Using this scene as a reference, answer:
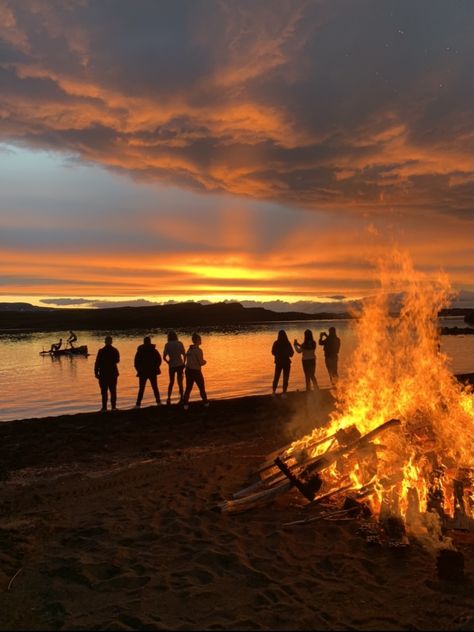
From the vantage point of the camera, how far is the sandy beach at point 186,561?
503 centimetres

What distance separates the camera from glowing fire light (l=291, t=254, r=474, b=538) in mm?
7207

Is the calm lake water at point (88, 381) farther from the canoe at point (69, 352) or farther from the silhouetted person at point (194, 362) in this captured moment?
the silhouetted person at point (194, 362)

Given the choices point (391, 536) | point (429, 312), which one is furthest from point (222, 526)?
point (429, 312)

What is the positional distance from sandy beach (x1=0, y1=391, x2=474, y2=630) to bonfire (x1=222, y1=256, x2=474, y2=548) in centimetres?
38

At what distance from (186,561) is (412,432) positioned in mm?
4201

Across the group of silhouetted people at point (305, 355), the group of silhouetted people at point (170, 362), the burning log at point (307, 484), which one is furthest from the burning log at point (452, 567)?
the group of silhouetted people at point (305, 355)

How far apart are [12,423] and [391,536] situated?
475 inches

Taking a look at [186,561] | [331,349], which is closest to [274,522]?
[186,561]

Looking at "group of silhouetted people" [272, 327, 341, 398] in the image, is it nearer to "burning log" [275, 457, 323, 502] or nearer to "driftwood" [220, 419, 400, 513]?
"driftwood" [220, 419, 400, 513]

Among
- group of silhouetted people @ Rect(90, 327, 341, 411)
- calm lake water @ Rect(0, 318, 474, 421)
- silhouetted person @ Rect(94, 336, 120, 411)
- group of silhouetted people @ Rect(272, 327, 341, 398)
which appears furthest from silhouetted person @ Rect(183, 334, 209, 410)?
calm lake water @ Rect(0, 318, 474, 421)

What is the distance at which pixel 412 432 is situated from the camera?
831cm

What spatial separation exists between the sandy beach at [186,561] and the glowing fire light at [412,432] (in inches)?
22.4

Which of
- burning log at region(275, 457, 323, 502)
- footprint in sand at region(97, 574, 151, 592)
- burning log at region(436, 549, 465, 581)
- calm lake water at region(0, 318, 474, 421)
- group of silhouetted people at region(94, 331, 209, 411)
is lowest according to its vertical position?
calm lake water at region(0, 318, 474, 421)

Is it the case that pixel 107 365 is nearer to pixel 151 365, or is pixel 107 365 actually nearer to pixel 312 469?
pixel 151 365
